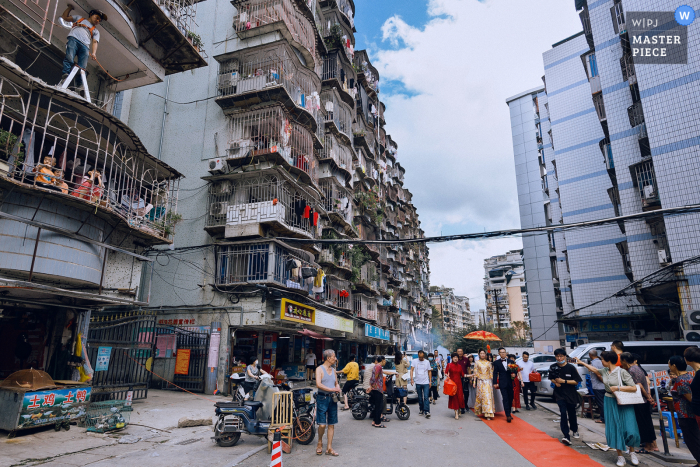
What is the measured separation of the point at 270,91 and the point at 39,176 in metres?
A: 12.6

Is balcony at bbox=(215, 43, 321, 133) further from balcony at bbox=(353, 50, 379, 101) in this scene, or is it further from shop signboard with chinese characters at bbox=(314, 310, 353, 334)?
balcony at bbox=(353, 50, 379, 101)

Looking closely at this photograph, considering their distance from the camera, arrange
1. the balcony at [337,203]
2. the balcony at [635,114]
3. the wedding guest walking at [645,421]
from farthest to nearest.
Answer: the balcony at [337,203], the balcony at [635,114], the wedding guest walking at [645,421]

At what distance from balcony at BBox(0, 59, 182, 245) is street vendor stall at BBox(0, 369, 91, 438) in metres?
3.32

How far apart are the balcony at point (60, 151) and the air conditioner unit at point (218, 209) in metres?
6.94

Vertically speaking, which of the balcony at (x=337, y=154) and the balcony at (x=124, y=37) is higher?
the balcony at (x=337, y=154)

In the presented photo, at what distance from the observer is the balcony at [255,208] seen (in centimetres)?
1811

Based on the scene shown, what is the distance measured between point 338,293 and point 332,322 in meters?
3.77

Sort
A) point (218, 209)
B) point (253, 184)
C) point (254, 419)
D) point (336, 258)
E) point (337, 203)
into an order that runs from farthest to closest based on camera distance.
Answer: point (336, 258)
point (337, 203)
point (218, 209)
point (253, 184)
point (254, 419)

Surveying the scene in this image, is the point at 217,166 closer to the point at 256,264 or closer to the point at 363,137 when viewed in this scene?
the point at 256,264

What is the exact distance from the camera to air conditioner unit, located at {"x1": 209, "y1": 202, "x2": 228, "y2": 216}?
19.1m

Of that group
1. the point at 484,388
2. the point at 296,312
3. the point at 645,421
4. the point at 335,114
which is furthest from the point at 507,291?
the point at 645,421

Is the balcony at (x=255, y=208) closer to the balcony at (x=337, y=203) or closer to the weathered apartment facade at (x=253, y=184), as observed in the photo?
the weathered apartment facade at (x=253, y=184)

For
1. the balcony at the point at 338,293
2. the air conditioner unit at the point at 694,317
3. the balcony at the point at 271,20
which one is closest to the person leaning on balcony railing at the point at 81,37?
the balcony at the point at 271,20

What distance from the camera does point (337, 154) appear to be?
2702 centimetres
